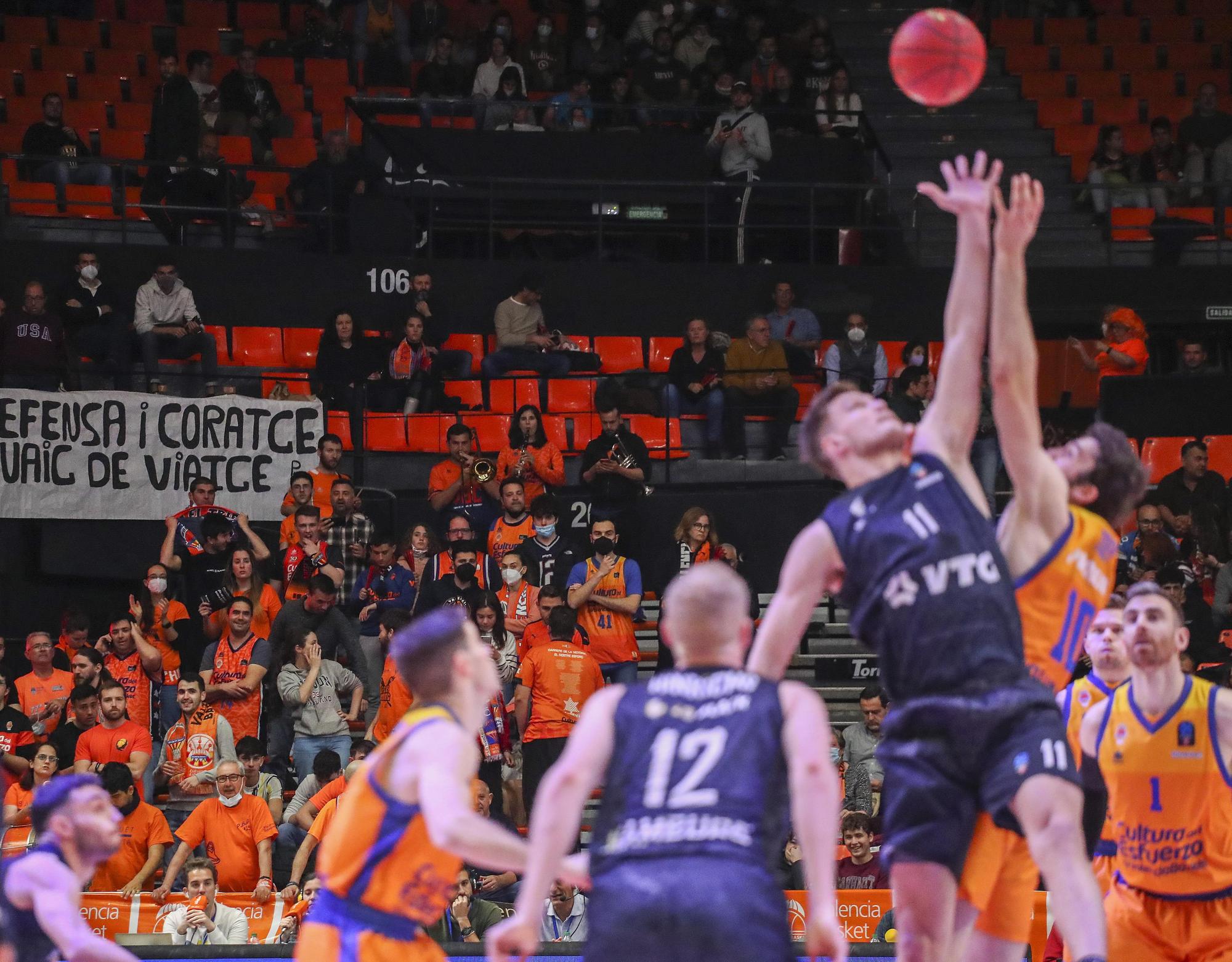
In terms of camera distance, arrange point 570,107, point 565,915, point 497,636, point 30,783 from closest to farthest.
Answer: point 565,915 → point 30,783 → point 497,636 → point 570,107

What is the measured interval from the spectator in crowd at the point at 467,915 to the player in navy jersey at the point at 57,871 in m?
5.16

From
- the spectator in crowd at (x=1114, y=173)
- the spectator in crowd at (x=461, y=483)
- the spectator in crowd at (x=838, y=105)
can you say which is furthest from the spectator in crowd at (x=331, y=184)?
the spectator in crowd at (x=1114, y=173)

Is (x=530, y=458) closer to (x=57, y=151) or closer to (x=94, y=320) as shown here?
(x=94, y=320)

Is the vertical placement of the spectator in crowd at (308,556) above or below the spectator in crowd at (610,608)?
above

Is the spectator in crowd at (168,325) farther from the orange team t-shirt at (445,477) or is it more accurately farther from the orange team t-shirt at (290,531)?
the orange team t-shirt at (445,477)

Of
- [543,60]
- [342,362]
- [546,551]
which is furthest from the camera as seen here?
[543,60]

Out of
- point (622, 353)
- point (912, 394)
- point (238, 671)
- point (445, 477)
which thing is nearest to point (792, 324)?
point (622, 353)

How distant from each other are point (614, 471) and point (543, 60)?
7230 millimetres


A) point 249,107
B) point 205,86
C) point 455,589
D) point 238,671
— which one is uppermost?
point 205,86

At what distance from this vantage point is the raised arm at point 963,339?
5.34 m

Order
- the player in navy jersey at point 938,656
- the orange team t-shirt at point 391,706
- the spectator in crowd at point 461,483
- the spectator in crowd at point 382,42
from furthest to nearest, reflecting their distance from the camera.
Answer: the spectator in crowd at point 382,42, the spectator in crowd at point 461,483, the orange team t-shirt at point 391,706, the player in navy jersey at point 938,656

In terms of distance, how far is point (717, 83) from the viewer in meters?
19.5

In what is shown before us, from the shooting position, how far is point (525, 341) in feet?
54.5

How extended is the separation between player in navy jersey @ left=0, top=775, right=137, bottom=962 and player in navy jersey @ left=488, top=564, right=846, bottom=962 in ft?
5.78
